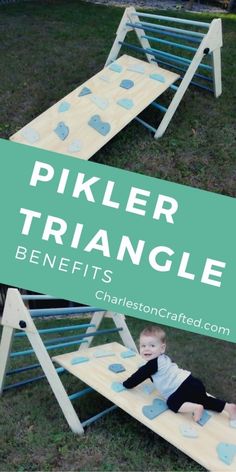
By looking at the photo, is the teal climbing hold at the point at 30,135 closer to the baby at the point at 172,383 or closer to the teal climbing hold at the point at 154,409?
the baby at the point at 172,383

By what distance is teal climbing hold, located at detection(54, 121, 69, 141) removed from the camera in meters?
5.11

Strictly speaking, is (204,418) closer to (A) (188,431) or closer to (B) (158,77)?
(A) (188,431)

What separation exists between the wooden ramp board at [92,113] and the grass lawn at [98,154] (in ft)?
1.63

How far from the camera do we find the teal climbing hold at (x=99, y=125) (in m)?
5.04

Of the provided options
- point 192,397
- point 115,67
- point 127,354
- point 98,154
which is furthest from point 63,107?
point 192,397

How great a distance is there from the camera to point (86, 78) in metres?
6.71

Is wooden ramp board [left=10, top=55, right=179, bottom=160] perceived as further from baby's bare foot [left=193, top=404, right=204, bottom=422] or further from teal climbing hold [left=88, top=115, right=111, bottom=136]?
baby's bare foot [left=193, top=404, right=204, bottom=422]

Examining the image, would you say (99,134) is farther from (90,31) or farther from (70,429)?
(90,31)

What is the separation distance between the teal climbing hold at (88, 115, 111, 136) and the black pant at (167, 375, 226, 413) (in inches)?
113

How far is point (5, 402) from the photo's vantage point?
3.55m

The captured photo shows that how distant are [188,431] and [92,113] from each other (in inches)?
141

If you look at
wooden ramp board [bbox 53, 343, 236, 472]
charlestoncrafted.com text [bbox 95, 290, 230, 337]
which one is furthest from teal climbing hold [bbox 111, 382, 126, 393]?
charlestoncrafted.com text [bbox 95, 290, 230, 337]

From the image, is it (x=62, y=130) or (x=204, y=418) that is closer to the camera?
(x=204, y=418)

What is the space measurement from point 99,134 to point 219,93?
1.99 meters
